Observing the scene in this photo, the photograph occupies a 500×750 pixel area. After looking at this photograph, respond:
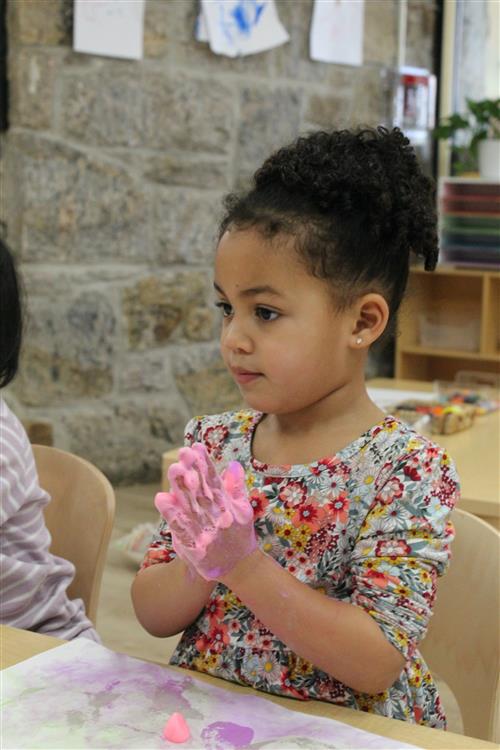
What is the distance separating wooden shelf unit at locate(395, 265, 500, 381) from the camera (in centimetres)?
437

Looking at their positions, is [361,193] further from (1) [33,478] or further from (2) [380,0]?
(2) [380,0]

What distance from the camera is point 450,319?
4.55 metres

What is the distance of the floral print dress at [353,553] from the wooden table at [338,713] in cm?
7

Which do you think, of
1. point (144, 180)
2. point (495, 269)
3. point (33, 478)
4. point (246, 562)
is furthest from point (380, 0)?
point (246, 562)

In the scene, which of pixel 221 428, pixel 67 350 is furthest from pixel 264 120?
pixel 221 428

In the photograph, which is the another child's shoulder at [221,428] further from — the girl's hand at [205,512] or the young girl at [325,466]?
the girl's hand at [205,512]

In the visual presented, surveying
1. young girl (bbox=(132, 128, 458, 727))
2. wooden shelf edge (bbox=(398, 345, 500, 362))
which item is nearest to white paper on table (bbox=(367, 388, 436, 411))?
young girl (bbox=(132, 128, 458, 727))

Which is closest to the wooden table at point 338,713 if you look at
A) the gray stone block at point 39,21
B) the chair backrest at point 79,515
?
the chair backrest at point 79,515

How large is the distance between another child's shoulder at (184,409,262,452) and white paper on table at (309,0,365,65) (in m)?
3.22

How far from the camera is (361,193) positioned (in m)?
0.97

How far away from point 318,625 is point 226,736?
0.42 feet

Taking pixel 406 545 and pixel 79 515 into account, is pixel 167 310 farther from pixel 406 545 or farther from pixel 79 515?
pixel 406 545

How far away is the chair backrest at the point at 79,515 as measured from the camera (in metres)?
1.41

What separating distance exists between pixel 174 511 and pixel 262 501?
20 centimetres
